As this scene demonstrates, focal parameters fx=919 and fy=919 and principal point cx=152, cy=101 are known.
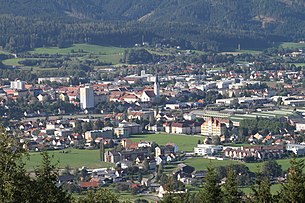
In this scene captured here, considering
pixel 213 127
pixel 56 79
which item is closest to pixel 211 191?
pixel 213 127

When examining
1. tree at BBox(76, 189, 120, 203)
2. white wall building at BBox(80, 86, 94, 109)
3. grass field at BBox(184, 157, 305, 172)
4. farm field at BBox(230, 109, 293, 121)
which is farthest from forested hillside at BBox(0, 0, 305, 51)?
tree at BBox(76, 189, 120, 203)

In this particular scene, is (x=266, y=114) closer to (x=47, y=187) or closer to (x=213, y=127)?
(x=213, y=127)

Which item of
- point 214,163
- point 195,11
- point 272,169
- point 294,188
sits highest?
point 195,11

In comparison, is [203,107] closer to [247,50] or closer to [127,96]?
[127,96]

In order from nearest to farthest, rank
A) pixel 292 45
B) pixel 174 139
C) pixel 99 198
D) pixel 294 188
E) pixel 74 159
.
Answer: pixel 294 188 → pixel 99 198 → pixel 74 159 → pixel 174 139 → pixel 292 45

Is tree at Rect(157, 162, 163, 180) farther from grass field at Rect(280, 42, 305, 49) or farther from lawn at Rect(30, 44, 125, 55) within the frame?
grass field at Rect(280, 42, 305, 49)

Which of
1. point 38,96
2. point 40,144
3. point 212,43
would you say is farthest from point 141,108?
point 212,43

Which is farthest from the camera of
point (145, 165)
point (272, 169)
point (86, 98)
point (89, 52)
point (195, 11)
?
point (195, 11)
